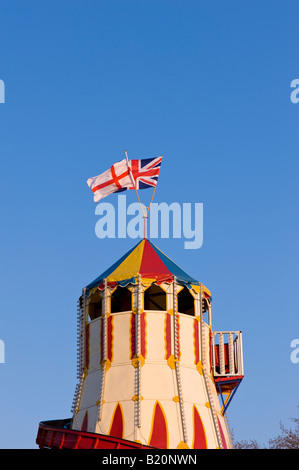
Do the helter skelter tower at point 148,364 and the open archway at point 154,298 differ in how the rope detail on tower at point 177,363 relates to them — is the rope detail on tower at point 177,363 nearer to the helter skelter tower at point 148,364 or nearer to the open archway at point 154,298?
the helter skelter tower at point 148,364

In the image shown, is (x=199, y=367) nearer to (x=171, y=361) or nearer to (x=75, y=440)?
(x=171, y=361)

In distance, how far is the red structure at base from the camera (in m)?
47.8

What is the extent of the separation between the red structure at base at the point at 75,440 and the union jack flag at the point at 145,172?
1547cm

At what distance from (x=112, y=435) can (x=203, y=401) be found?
18.6ft

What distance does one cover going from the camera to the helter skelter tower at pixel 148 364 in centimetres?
5078

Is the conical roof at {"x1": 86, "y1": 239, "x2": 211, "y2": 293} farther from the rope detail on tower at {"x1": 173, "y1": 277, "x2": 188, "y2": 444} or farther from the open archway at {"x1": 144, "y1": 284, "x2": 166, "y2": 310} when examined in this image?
the open archway at {"x1": 144, "y1": 284, "x2": 166, "y2": 310}

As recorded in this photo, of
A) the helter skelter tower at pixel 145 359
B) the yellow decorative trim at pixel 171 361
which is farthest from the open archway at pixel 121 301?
the yellow decorative trim at pixel 171 361

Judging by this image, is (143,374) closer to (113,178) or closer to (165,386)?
(165,386)

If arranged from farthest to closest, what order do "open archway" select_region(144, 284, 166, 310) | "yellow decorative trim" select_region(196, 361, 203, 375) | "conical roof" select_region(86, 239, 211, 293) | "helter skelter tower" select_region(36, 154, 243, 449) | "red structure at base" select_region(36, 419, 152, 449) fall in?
"open archway" select_region(144, 284, 166, 310) → "conical roof" select_region(86, 239, 211, 293) → "yellow decorative trim" select_region(196, 361, 203, 375) → "helter skelter tower" select_region(36, 154, 243, 449) → "red structure at base" select_region(36, 419, 152, 449)

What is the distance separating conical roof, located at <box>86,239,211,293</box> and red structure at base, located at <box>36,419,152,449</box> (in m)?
9.10

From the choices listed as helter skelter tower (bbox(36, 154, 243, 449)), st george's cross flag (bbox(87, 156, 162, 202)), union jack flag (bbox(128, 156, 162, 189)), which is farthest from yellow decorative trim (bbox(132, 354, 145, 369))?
union jack flag (bbox(128, 156, 162, 189))

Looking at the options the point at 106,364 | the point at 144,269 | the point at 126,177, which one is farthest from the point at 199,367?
the point at 126,177

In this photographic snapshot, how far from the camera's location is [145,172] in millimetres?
57531

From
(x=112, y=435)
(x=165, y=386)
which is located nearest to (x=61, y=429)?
(x=112, y=435)
